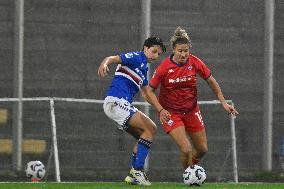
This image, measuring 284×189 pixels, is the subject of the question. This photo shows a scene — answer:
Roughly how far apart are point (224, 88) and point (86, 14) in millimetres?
2513

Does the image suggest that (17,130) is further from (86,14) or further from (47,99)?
(86,14)

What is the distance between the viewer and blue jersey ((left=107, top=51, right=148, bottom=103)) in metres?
13.8

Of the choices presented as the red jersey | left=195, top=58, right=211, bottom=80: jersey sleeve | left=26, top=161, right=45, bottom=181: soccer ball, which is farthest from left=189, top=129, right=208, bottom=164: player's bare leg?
left=26, top=161, right=45, bottom=181: soccer ball

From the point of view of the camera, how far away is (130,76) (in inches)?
548

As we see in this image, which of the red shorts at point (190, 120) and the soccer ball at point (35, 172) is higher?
the red shorts at point (190, 120)

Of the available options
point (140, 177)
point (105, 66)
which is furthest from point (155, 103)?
point (105, 66)

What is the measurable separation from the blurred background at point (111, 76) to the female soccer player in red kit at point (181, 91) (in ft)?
9.13

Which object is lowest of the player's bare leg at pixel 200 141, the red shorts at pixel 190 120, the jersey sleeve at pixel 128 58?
the player's bare leg at pixel 200 141

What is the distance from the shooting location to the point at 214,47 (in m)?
17.8

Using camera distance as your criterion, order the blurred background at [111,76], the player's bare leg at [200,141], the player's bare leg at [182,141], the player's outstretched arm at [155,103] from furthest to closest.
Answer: the blurred background at [111,76] → the player's bare leg at [200,141] → the player's bare leg at [182,141] → the player's outstretched arm at [155,103]

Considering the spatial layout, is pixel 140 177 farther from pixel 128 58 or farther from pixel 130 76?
pixel 128 58

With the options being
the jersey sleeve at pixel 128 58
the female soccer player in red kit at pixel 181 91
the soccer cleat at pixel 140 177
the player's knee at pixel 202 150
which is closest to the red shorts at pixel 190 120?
the female soccer player in red kit at pixel 181 91

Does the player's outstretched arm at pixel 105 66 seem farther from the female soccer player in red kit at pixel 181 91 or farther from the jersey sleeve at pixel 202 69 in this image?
the jersey sleeve at pixel 202 69

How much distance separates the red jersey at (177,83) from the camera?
14.0 metres
